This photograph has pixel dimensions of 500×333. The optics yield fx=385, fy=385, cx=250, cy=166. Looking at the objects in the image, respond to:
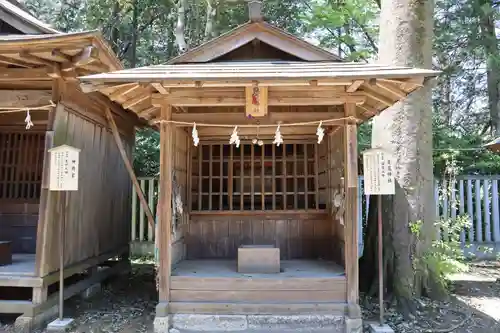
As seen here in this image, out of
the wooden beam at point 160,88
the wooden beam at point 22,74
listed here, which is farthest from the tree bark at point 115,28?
the wooden beam at point 160,88

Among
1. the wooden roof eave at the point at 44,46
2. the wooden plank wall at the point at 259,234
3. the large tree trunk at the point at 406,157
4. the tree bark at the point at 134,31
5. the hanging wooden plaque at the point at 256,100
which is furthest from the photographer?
the tree bark at the point at 134,31

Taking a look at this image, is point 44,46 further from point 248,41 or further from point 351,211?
point 351,211

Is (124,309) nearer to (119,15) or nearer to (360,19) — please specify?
(360,19)

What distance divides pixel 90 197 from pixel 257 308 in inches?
143

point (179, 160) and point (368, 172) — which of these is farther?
point (179, 160)

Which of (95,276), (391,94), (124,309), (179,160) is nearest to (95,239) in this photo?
(95,276)

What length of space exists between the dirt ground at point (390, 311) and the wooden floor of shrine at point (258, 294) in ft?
2.57

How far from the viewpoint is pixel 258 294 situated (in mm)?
5176

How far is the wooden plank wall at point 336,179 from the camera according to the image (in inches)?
231

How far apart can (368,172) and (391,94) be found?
3.56 feet

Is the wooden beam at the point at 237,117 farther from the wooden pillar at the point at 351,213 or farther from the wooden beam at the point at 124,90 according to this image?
→ the wooden beam at the point at 124,90

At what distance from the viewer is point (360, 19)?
36.3ft

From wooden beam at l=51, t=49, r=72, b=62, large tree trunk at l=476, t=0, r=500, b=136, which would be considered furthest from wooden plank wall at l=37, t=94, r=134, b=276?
large tree trunk at l=476, t=0, r=500, b=136

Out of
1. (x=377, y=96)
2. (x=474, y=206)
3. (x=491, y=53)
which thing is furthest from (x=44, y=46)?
(x=491, y=53)
